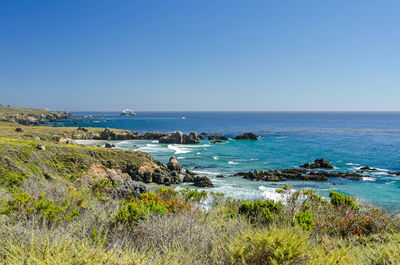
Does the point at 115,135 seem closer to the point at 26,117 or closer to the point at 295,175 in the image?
the point at 295,175

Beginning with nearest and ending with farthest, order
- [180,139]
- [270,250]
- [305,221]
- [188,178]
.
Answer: [270,250] → [305,221] → [188,178] → [180,139]

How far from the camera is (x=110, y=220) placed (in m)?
7.75

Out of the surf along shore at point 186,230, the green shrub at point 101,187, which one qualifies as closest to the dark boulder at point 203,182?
the surf along shore at point 186,230

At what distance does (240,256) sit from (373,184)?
109 feet

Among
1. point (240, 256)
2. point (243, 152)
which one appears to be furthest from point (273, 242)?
point (243, 152)

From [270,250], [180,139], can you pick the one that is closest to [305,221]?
[270,250]

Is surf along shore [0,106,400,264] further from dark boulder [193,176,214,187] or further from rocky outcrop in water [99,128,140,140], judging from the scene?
rocky outcrop in water [99,128,140,140]

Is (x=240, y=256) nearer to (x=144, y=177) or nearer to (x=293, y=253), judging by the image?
(x=293, y=253)

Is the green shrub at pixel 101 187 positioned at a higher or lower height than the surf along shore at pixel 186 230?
lower

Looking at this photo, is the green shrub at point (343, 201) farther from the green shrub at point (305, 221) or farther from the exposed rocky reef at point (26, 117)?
the exposed rocky reef at point (26, 117)

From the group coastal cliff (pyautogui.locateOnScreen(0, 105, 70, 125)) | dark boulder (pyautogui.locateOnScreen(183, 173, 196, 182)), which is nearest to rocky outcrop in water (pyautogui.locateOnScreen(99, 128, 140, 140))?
coastal cliff (pyautogui.locateOnScreen(0, 105, 70, 125))

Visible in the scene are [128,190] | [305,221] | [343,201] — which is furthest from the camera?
[128,190]

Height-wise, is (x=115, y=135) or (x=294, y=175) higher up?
(x=115, y=135)

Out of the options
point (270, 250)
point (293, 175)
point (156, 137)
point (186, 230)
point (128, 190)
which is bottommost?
point (293, 175)
